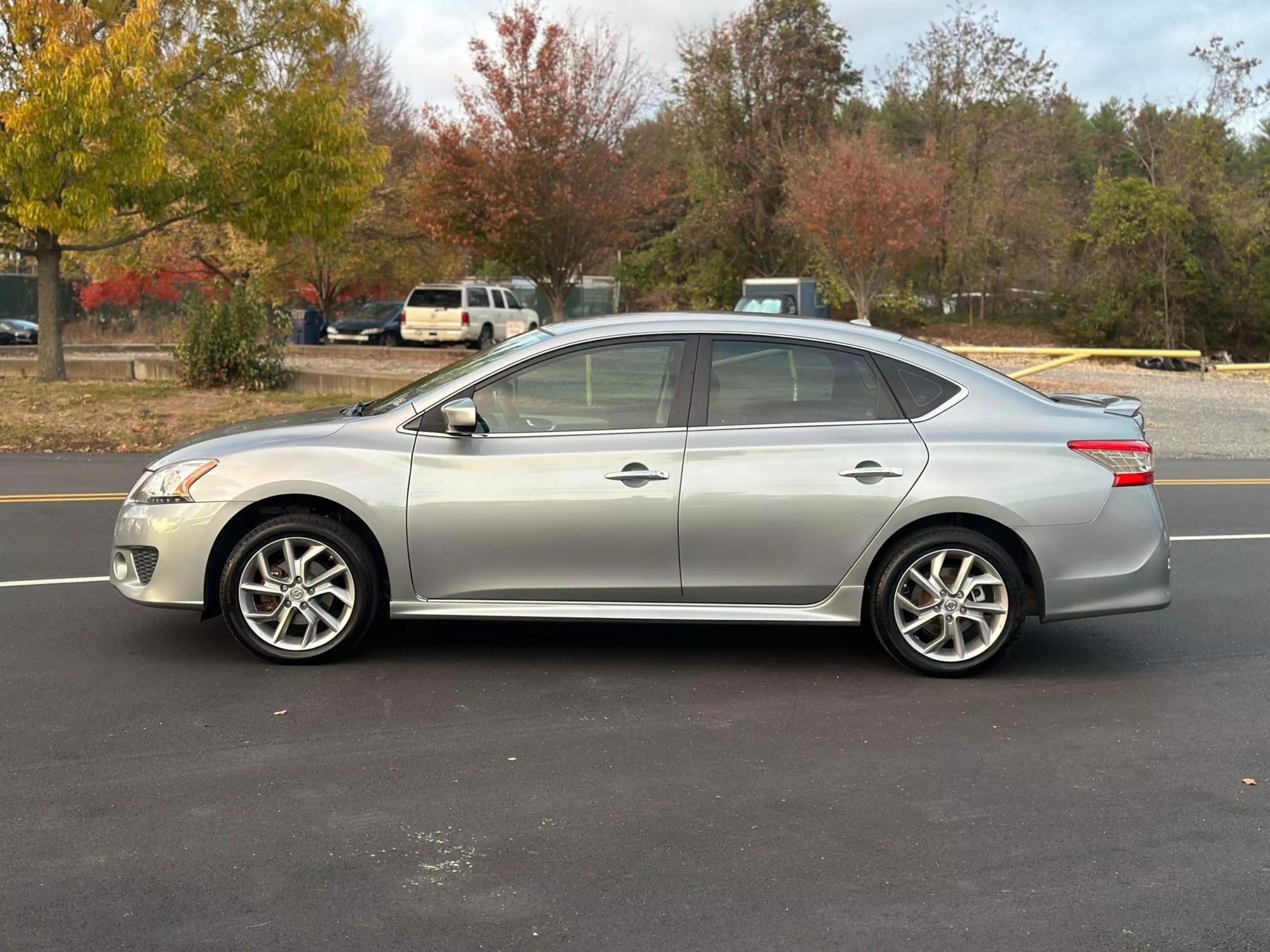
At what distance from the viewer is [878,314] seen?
136 feet

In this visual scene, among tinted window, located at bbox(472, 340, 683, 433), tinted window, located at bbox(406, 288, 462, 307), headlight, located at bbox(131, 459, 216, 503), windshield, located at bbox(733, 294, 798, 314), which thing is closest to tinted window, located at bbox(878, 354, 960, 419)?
tinted window, located at bbox(472, 340, 683, 433)

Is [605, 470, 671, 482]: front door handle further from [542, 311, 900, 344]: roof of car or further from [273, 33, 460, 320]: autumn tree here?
[273, 33, 460, 320]: autumn tree

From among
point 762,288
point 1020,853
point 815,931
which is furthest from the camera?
point 762,288

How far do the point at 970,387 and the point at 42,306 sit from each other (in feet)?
54.6

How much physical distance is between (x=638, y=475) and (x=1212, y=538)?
5.83 m

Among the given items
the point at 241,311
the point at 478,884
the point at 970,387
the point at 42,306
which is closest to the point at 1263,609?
the point at 970,387

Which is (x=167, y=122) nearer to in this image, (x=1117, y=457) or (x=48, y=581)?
(x=48, y=581)

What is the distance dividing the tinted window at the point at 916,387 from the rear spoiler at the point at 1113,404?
0.72m

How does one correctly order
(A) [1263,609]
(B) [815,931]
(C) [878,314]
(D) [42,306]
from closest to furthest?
(B) [815,931] → (A) [1263,609] → (D) [42,306] → (C) [878,314]

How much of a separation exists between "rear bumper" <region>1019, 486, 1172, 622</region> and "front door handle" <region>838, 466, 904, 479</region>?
0.64 metres

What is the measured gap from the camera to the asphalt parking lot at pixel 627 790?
378 cm

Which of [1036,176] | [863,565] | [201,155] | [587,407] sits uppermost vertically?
[1036,176]

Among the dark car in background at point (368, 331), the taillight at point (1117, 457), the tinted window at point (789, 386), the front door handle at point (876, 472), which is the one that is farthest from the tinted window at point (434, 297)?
the taillight at point (1117, 457)

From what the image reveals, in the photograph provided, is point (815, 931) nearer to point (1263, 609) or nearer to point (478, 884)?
point (478, 884)
